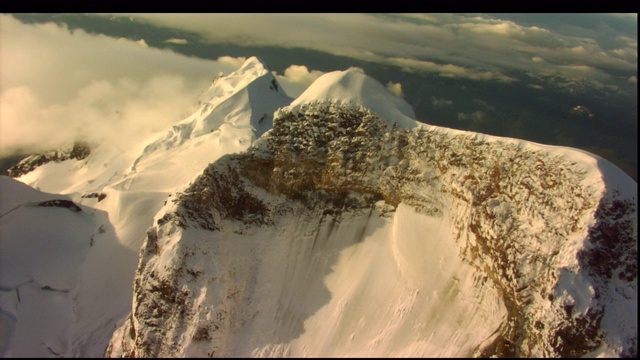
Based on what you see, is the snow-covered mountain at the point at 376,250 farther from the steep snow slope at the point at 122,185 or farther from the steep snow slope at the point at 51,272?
the steep snow slope at the point at 122,185

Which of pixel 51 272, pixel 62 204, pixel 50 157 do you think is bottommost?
pixel 50 157

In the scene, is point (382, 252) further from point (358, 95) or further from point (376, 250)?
point (358, 95)

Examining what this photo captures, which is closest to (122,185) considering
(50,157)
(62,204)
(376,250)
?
(62,204)

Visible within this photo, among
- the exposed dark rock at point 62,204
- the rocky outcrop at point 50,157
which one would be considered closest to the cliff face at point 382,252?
the exposed dark rock at point 62,204

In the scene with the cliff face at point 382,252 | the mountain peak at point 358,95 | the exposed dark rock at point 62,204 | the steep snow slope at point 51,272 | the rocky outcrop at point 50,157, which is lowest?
the rocky outcrop at point 50,157

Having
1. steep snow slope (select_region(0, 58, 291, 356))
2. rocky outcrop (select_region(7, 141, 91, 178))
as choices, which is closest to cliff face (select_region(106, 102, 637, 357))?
steep snow slope (select_region(0, 58, 291, 356))

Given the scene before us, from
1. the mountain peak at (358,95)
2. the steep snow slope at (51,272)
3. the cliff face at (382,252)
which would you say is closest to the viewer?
the cliff face at (382,252)
